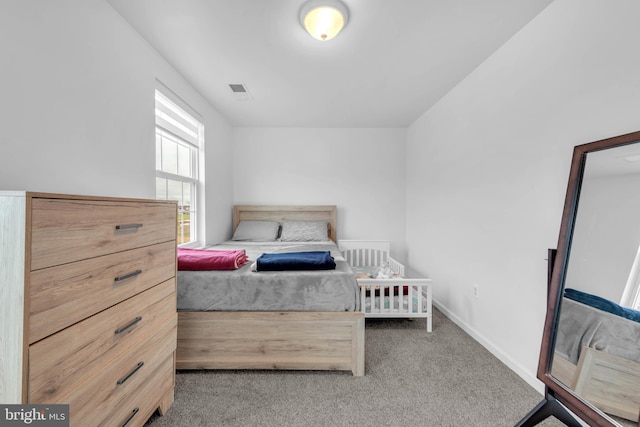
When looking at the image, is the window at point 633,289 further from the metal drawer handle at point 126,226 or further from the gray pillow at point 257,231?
the gray pillow at point 257,231

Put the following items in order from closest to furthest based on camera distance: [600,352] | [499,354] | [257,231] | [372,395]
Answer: [600,352] < [372,395] < [499,354] < [257,231]

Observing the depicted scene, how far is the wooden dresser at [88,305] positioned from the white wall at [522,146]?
86.6 inches

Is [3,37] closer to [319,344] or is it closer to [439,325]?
[319,344]

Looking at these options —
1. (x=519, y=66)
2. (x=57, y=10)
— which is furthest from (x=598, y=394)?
(x=57, y=10)

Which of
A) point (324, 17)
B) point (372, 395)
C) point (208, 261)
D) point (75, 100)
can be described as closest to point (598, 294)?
point (372, 395)

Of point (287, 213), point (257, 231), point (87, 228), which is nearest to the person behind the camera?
point (87, 228)

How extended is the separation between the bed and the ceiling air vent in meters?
2.87

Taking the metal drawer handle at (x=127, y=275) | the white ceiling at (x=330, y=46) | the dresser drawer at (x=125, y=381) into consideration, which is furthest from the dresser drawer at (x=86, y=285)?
the white ceiling at (x=330, y=46)

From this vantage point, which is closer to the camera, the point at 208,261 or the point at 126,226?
the point at 126,226

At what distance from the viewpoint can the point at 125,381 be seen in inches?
42.1

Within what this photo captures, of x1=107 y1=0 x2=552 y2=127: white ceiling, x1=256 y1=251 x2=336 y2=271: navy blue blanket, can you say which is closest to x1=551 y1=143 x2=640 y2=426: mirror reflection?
x1=107 y1=0 x2=552 y2=127: white ceiling

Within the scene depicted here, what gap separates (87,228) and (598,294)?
2.07 m

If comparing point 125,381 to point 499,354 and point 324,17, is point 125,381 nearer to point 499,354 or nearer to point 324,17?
point 324,17

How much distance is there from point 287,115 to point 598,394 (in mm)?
3396
